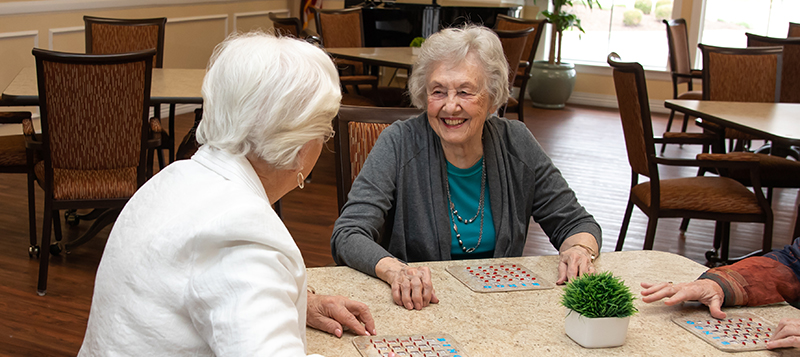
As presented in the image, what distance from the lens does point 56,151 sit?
9.53 feet

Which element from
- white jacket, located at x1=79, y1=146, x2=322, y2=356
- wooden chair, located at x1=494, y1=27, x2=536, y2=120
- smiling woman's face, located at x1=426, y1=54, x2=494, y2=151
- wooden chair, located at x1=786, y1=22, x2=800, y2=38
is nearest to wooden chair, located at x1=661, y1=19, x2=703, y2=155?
wooden chair, located at x1=786, y1=22, x2=800, y2=38

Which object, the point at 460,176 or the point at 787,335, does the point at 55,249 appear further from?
the point at 787,335

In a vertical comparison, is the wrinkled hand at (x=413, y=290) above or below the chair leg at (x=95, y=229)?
above

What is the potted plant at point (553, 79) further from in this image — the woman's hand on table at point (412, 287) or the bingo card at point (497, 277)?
the woman's hand on table at point (412, 287)

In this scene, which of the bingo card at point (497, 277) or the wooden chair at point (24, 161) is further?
the wooden chair at point (24, 161)

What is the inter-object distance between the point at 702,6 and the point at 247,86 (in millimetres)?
8107

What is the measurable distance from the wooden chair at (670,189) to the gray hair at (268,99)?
2.14 meters

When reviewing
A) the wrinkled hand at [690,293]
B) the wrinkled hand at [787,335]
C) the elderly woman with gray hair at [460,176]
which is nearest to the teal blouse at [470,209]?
the elderly woman with gray hair at [460,176]

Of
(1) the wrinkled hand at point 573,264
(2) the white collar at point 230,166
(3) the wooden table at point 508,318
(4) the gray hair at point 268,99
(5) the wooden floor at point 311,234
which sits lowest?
(5) the wooden floor at point 311,234

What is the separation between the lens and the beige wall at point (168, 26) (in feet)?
16.6

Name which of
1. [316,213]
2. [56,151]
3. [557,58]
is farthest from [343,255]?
[557,58]

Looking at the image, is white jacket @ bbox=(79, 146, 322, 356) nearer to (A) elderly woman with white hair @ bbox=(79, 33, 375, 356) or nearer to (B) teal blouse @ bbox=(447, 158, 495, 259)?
(A) elderly woman with white hair @ bbox=(79, 33, 375, 356)

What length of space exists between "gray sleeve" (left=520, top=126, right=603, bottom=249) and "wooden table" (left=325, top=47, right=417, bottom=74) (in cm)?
259

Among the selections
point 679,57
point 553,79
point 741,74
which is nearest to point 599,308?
point 741,74
